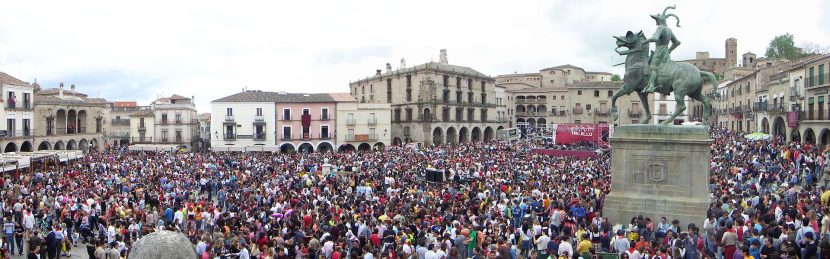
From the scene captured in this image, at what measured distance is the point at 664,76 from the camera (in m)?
16.0

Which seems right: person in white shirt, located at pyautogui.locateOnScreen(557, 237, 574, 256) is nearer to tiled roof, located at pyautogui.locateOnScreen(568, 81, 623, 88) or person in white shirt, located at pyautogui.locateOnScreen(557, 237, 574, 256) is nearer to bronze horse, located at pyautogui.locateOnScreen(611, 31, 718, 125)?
bronze horse, located at pyautogui.locateOnScreen(611, 31, 718, 125)

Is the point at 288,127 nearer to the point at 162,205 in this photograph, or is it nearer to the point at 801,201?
the point at 162,205

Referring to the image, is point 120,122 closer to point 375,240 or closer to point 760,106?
point 760,106

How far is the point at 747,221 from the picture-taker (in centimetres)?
1267

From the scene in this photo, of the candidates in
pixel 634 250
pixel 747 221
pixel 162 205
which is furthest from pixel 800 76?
pixel 162 205

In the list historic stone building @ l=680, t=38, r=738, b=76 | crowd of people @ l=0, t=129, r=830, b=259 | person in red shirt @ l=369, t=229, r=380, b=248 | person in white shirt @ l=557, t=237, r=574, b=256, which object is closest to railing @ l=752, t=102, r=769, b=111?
crowd of people @ l=0, t=129, r=830, b=259

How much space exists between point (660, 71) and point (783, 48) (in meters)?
63.1

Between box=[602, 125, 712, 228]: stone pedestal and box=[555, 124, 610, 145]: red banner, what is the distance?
2753 cm

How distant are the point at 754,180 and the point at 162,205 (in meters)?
19.1

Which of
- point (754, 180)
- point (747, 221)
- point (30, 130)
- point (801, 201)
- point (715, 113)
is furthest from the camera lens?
point (715, 113)

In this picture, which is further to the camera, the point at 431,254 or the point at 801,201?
the point at 801,201

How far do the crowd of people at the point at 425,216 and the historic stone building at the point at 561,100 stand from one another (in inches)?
1794

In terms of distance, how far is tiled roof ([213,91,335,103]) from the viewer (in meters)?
54.9

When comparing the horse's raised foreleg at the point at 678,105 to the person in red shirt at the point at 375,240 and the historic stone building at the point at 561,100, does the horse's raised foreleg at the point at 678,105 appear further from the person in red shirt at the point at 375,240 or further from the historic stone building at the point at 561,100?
the historic stone building at the point at 561,100
